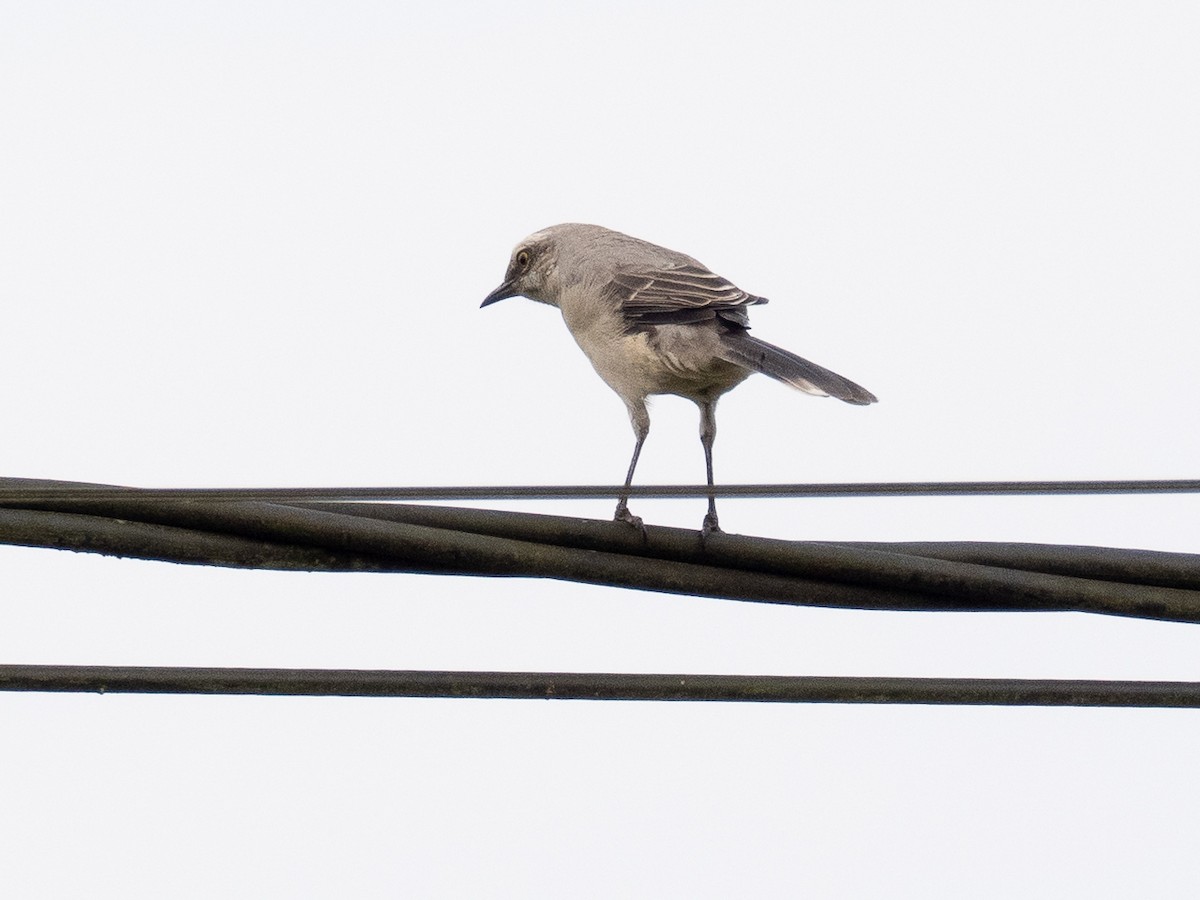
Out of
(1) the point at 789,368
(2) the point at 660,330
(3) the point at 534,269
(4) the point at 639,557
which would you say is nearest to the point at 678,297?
(2) the point at 660,330

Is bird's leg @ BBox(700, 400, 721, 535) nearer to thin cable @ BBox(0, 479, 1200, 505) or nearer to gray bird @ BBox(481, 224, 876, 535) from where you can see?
gray bird @ BBox(481, 224, 876, 535)

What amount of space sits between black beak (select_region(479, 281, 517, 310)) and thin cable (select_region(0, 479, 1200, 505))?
472cm

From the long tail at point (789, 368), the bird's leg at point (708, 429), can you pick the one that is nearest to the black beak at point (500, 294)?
the bird's leg at point (708, 429)

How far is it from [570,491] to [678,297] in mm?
3206

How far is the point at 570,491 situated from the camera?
3812mm

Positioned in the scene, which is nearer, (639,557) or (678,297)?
(639,557)

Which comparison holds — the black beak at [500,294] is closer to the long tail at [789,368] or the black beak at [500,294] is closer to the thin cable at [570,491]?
the long tail at [789,368]

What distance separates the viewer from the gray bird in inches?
257

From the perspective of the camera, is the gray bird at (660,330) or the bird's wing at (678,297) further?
the bird's wing at (678,297)

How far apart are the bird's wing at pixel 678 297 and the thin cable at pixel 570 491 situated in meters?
2.94

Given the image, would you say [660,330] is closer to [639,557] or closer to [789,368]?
[789,368]

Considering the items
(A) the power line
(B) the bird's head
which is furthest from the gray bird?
(A) the power line

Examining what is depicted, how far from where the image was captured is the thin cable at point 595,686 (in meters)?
3.82

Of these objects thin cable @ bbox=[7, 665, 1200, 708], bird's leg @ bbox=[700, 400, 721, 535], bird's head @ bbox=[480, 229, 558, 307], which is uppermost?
bird's head @ bbox=[480, 229, 558, 307]
